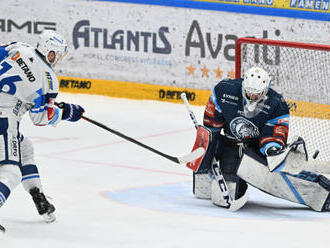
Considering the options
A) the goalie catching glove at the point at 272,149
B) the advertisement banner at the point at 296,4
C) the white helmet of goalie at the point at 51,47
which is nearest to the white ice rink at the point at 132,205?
the goalie catching glove at the point at 272,149

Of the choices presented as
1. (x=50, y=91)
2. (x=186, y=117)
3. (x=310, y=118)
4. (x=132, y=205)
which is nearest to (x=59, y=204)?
(x=132, y=205)

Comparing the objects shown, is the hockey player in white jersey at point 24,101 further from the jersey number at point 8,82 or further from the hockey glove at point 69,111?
the hockey glove at point 69,111

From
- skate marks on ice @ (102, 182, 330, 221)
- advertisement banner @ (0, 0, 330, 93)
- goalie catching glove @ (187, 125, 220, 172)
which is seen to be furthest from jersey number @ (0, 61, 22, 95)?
advertisement banner @ (0, 0, 330, 93)

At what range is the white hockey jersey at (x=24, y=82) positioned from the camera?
14.3ft

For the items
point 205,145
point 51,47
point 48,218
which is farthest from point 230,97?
point 48,218

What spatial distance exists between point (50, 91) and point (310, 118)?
8.29ft

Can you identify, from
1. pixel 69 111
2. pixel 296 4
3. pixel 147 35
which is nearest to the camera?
pixel 69 111

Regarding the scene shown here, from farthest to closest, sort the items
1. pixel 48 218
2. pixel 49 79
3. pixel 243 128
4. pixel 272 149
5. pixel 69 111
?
pixel 243 128, pixel 272 149, pixel 69 111, pixel 48 218, pixel 49 79

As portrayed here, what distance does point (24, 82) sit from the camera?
14.3 feet

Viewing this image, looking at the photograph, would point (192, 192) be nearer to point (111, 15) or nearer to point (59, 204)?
point (59, 204)

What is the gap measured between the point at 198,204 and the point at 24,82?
1470 millimetres

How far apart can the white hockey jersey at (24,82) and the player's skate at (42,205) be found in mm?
423

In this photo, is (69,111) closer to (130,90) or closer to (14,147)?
(14,147)

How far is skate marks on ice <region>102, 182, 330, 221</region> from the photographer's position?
16.4ft
